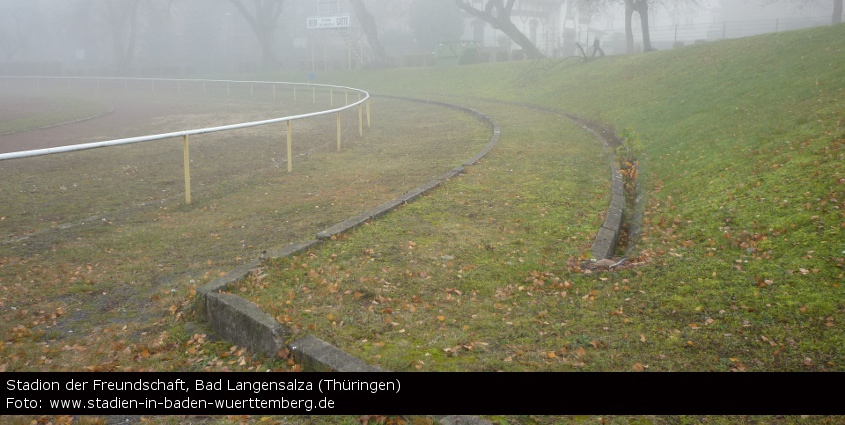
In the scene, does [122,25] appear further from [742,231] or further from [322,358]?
[322,358]

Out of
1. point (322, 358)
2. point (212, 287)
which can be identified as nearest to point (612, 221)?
point (322, 358)

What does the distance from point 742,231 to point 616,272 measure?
59.4 inches

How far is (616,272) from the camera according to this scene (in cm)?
555

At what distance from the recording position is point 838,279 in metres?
4.62

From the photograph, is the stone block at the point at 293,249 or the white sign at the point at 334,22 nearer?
the stone block at the point at 293,249

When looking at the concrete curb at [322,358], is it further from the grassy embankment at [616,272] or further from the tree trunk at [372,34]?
the tree trunk at [372,34]

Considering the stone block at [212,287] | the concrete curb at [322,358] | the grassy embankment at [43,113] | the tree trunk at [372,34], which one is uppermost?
the tree trunk at [372,34]

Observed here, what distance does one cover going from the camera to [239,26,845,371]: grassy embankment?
411 cm

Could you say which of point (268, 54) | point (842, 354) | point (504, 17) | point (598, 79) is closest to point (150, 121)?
point (598, 79)

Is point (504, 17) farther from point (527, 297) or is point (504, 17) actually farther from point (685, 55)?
point (527, 297)

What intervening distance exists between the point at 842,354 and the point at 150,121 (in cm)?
2093

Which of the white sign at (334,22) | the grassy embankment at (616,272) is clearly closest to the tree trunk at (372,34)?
the white sign at (334,22)

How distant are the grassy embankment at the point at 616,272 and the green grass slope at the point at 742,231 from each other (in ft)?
0.06

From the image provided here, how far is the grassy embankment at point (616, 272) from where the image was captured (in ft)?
13.5
